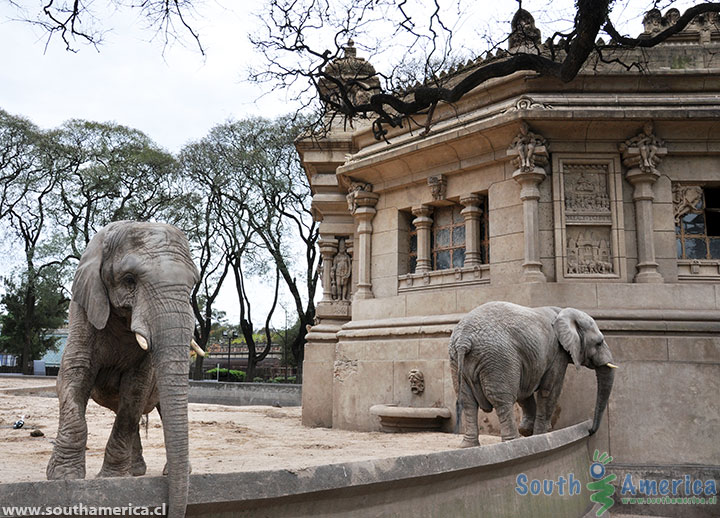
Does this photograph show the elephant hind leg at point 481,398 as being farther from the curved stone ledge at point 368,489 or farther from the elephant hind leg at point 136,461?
the elephant hind leg at point 136,461

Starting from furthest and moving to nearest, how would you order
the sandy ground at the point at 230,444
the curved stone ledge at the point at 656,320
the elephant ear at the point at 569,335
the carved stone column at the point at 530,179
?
the carved stone column at the point at 530,179 < the curved stone ledge at the point at 656,320 < the elephant ear at the point at 569,335 < the sandy ground at the point at 230,444

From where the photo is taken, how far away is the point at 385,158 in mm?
11719

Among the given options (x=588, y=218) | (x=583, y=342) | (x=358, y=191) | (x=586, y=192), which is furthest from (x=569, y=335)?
(x=358, y=191)

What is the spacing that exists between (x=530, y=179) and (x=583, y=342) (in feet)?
10.7

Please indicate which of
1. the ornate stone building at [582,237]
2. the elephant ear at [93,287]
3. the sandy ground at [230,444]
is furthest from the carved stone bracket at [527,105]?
the elephant ear at [93,287]

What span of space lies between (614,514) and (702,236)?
15.7 ft

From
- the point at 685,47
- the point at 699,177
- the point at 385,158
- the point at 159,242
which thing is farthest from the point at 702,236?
the point at 159,242

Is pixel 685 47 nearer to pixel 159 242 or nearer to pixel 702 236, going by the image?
pixel 702 236

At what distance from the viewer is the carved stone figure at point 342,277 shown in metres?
14.0

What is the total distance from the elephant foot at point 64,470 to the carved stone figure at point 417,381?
278 inches

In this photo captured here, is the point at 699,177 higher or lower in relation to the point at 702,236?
higher

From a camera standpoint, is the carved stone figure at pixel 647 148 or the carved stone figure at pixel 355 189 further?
the carved stone figure at pixel 355 189

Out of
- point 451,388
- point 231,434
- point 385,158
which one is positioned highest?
point 385,158

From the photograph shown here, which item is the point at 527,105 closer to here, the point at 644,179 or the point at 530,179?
the point at 530,179
